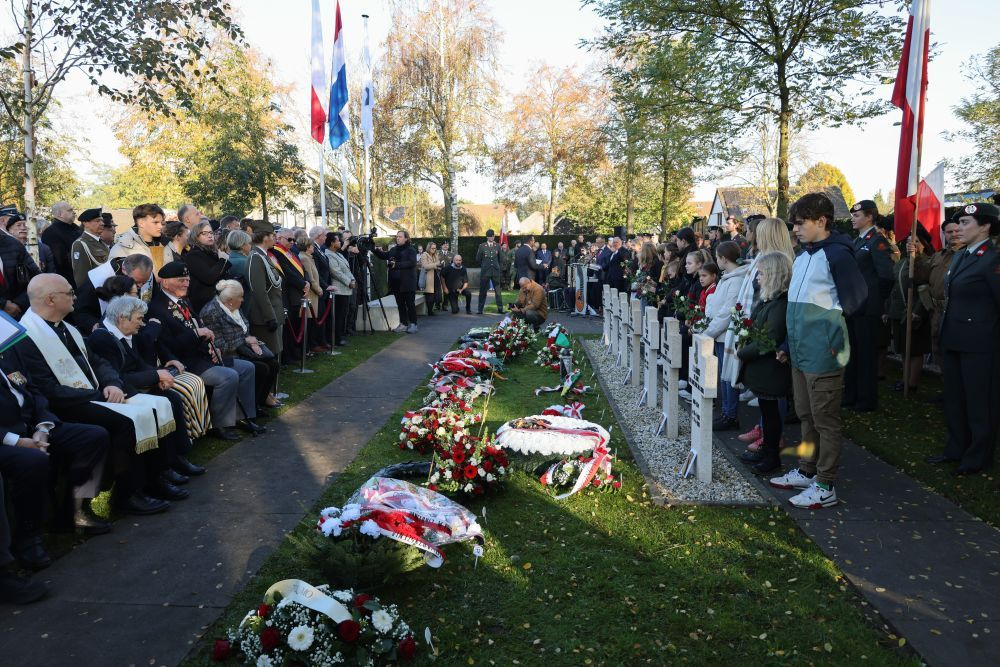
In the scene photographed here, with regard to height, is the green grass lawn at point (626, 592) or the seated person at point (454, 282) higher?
the seated person at point (454, 282)

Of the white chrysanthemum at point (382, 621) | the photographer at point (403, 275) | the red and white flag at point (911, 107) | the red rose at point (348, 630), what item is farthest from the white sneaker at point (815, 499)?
the photographer at point (403, 275)

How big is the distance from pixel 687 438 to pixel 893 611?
129 inches

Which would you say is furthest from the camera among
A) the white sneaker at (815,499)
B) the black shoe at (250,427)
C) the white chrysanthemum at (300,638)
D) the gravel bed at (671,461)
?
the black shoe at (250,427)

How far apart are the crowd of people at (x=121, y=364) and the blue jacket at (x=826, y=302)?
478 centimetres

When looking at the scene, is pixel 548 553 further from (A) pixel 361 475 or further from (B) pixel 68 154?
(B) pixel 68 154

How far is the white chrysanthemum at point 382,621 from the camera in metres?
3.15

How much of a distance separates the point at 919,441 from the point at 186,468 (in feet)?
22.3

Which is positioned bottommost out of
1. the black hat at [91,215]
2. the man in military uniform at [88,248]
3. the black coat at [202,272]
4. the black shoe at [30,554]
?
the black shoe at [30,554]

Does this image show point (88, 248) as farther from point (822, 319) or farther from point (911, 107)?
point (911, 107)

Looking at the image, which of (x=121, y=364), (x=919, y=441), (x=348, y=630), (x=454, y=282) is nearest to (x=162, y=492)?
(x=121, y=364)

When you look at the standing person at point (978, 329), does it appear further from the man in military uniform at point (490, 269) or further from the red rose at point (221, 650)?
the man in military uniform at point (490, 269)

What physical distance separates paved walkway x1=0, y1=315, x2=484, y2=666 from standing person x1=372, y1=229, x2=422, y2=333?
8.36m

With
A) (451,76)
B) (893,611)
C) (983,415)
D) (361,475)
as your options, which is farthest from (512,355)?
(451,76)

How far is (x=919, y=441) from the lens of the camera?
22.0ft
